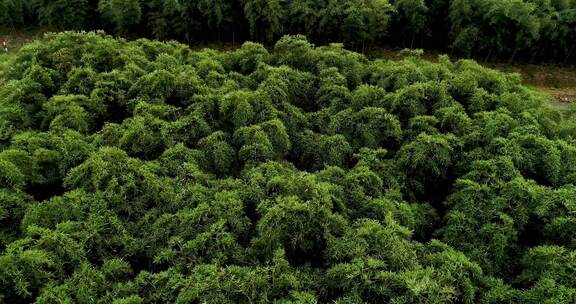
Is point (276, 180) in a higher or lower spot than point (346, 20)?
lower

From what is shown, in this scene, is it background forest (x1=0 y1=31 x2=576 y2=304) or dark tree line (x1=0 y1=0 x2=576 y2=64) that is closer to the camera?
background forest (x1=0 y1=31 x2=576 y2=304)

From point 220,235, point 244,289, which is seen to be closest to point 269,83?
point 220,235

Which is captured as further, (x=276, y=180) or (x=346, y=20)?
(x=346, y=20)

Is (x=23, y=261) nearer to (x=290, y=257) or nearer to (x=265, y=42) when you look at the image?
(x=290, y=257)

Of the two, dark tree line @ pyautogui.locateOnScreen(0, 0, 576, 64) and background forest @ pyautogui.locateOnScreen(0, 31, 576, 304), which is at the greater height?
dark tree line @ pyautogui.locateOnScreen(0, 0, 576, 64)
